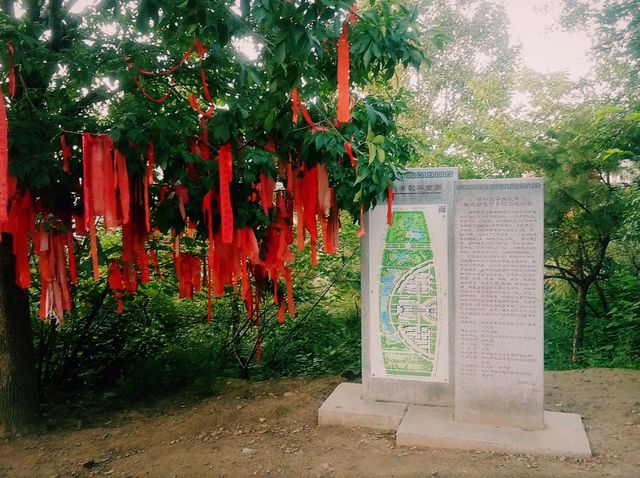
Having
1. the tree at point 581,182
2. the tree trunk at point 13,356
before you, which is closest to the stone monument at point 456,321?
the tree at point 581,182

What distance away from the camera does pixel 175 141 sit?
12.0 feet

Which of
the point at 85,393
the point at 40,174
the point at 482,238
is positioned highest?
the point at 40,174

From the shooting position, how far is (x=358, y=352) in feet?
22.7

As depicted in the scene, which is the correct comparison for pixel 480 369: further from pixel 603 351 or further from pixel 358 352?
pixel 603 351

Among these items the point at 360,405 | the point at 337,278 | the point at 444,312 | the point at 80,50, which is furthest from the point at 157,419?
the point at 80,50

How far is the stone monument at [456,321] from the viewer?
13.0ft

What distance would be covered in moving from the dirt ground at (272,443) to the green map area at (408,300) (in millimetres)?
708

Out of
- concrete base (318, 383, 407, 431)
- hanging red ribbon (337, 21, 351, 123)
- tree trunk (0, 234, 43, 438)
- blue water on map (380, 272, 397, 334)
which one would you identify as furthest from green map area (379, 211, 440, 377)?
tree trunk (0, 234, 43, 438)

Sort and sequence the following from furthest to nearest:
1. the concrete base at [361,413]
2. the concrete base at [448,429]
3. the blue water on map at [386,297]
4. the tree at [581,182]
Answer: the tree at [581,182], the blue water on map at [386,297], the concrete base at [361,413], the concrete base at [448,429]

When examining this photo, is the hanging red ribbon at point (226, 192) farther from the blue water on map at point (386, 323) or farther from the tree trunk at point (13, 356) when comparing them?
the tree trunk at point (13, 356)

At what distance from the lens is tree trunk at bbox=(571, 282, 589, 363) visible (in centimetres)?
720

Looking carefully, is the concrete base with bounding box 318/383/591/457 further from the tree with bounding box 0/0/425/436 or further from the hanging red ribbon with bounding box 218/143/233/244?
the hanging red ribbon with bounding box 218/143/233/244

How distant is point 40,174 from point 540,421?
394cm

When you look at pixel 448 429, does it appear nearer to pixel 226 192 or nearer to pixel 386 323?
pixel 386 323
